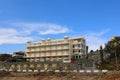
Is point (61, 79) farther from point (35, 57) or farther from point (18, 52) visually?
point (18, 52)

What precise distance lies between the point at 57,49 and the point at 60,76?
44.4 metres

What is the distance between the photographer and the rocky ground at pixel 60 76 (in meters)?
45.9

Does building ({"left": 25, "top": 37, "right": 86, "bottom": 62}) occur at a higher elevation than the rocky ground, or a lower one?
higher

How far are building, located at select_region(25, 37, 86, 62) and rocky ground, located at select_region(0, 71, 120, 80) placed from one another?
32.1 meters

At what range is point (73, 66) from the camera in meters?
63.3

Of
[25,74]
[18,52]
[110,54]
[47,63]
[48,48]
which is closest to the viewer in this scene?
[25,74]

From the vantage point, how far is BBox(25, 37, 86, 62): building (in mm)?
93188

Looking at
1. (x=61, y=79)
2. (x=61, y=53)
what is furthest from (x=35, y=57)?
(x=61, y=79)

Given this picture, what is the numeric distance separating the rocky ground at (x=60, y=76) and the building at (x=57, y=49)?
3206cm

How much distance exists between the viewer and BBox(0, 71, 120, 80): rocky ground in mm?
45938

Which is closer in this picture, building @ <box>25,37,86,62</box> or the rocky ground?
the rocky ground

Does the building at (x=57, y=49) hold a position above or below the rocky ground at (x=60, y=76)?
above

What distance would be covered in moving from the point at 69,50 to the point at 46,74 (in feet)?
124

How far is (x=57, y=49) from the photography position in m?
96.6
